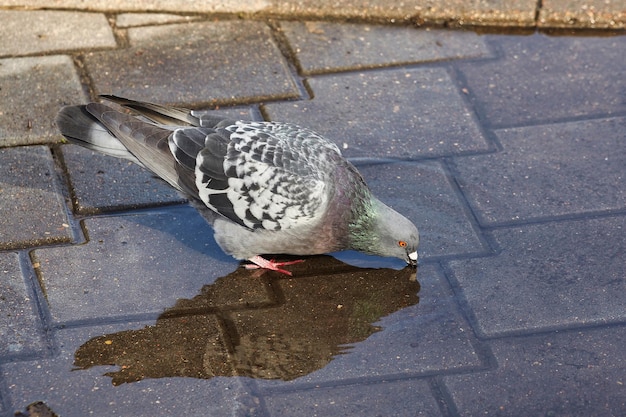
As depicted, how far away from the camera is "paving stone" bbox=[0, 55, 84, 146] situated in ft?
17.8

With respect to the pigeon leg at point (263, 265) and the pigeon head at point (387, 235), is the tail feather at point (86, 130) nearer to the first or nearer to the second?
the pigeon leg at point (263, 265)

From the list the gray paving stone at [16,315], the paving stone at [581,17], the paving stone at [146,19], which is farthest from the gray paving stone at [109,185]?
the paving stone at [581,17]

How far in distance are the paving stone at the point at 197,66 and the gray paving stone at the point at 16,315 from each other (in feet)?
5.32

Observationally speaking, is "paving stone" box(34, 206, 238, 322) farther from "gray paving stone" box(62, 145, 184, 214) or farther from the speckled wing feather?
the speckled wing feather

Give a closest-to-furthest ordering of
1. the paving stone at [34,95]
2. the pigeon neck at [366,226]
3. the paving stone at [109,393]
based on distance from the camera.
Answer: the paving stone at [109,393], the pigeon neck at [366,226], the paving stone at [34,95]

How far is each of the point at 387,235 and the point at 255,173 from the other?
0.72 meters

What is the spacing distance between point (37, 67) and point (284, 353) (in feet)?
9.32

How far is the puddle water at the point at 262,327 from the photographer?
411 cm

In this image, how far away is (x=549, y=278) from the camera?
4.63 m

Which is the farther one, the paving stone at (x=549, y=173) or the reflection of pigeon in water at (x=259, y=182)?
the paving stone at (x=549, y=173)

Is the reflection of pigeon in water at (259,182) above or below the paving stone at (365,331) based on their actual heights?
above

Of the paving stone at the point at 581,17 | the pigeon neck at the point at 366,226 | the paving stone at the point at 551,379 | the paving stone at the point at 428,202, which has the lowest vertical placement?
the paving stone at the point at 551,379

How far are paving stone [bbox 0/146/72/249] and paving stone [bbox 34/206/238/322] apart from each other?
124mm

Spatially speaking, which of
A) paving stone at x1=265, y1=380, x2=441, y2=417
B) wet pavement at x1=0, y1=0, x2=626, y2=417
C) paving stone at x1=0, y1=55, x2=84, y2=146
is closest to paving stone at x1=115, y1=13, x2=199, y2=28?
wet pavement at x1=0, y1=0, x2=626, y2=417
